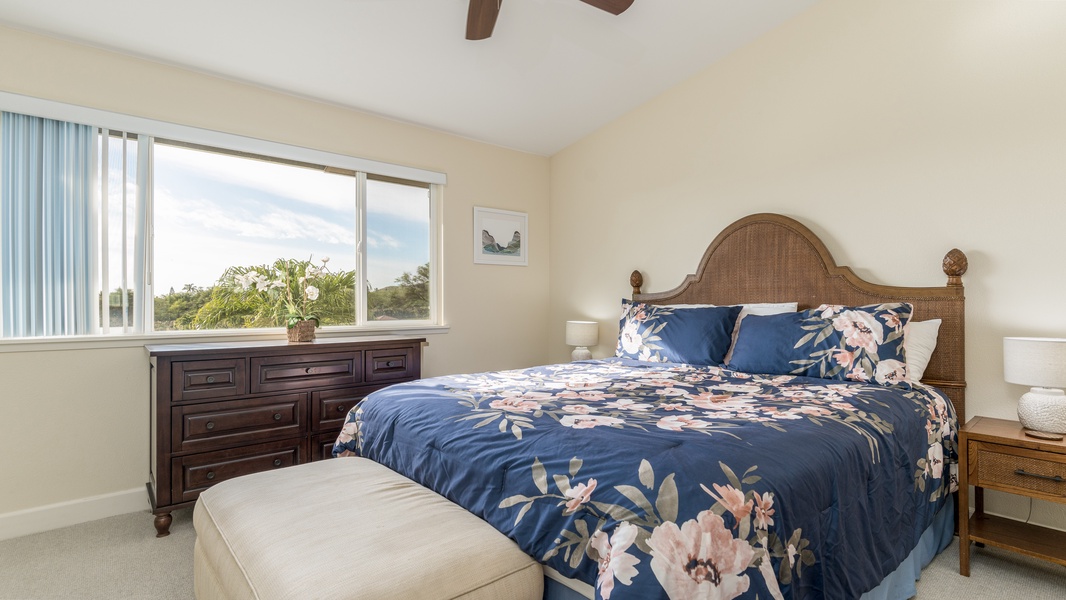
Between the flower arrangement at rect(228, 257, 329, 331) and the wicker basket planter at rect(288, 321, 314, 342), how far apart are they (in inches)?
0.8

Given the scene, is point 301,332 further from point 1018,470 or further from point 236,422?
point 1018,470

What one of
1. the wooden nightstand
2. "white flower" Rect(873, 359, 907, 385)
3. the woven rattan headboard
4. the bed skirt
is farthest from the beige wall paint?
the wooden nightstand

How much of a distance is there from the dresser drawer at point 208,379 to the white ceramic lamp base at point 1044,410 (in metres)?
3.59

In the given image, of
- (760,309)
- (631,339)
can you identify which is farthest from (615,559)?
(760,309)

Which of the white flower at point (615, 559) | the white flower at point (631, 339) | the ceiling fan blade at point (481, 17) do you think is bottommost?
the white flower at point (615, 559)

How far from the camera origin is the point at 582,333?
4.18 metres

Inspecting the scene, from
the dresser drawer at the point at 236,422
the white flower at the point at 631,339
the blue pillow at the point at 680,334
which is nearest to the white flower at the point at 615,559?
the blue pillow at the point at 680,334

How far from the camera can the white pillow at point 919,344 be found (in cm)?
250

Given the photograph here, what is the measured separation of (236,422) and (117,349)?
0.79 m

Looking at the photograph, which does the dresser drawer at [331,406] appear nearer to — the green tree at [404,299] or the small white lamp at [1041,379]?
the green tree at [404,299]

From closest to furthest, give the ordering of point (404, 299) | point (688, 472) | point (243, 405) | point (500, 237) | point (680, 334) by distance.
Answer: point (688, 472), point (243, 405), point (680, 334), point (404, 299), point (500, 237)

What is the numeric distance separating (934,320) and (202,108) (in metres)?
4.17

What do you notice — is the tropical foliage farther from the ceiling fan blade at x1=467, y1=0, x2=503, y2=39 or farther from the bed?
the ceiling fan blade at x1=467, y1=0, x2=503, y2=39

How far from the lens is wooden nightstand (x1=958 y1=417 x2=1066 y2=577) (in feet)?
6.30
